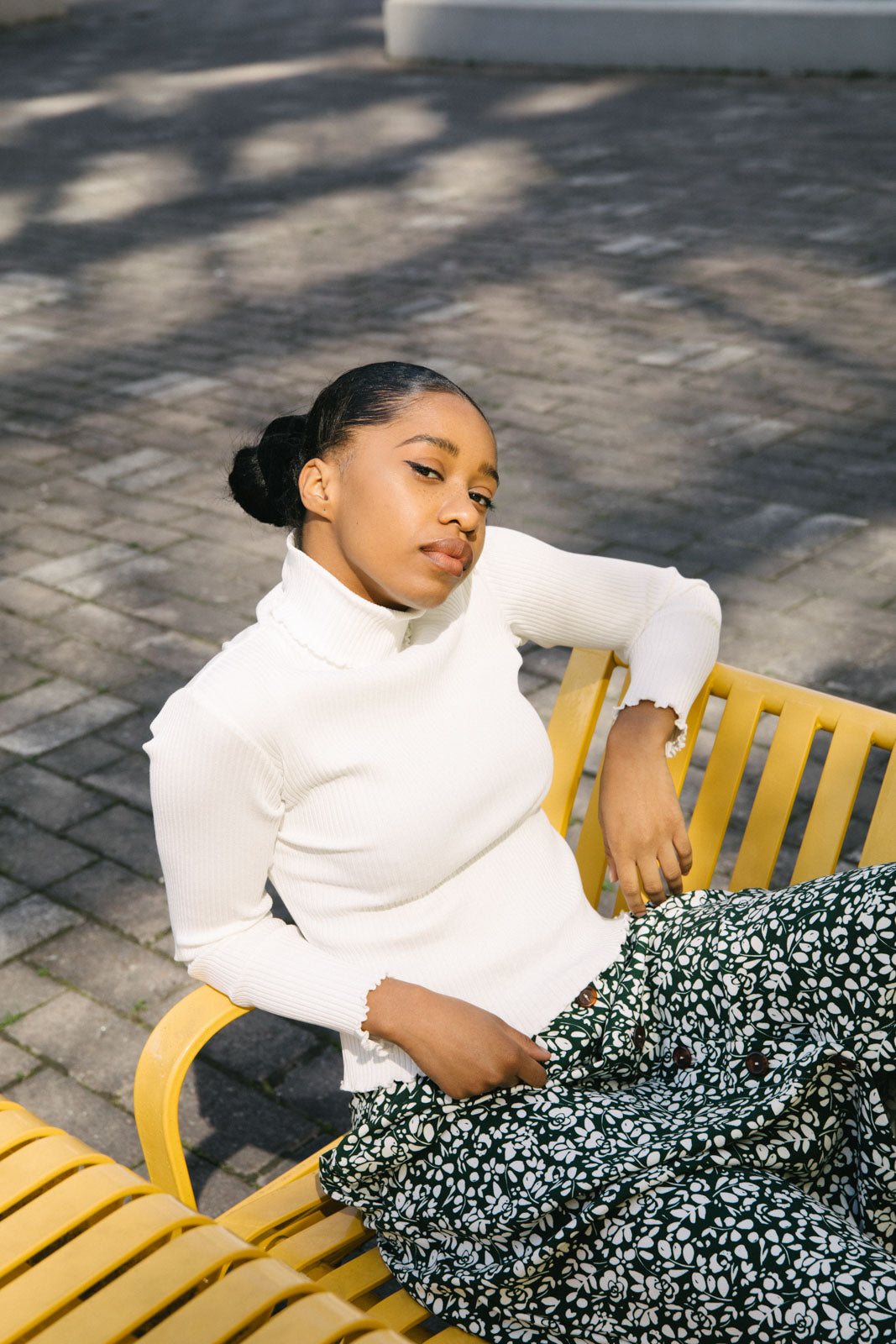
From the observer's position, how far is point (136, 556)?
5449mm

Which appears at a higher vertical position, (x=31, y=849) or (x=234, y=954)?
(x=234, y=954)

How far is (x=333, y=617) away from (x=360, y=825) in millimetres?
312

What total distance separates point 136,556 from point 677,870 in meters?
3.62

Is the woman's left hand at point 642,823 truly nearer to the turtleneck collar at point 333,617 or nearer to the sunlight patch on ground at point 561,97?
the turtleneck collar at point 333,617

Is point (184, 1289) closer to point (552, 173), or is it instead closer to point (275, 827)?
point (275, 827)

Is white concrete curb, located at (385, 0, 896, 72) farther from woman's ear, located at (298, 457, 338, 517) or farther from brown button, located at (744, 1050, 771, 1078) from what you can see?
brown button, located at (744, 1050, 771, 1078)

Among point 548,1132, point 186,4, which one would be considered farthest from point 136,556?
point 186,4

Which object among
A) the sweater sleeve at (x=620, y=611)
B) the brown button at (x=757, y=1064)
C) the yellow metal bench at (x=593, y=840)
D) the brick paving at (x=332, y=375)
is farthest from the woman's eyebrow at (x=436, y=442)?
the brick paving at (x=332, y=375)

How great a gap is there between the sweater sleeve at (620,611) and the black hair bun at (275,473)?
36 centimetres

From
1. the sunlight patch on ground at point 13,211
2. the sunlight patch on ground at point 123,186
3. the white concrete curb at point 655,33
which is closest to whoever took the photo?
the sunlight patch on ground at point 13,211

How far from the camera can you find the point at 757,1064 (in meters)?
1.92

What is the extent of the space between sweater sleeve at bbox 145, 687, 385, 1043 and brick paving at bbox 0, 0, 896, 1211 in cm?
95

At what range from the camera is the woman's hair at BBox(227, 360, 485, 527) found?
82.9 inches

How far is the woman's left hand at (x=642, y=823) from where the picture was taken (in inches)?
90.0
